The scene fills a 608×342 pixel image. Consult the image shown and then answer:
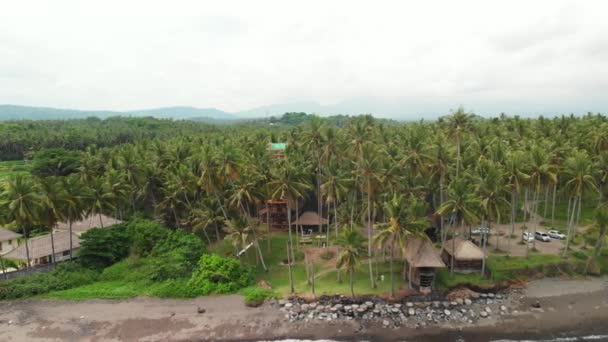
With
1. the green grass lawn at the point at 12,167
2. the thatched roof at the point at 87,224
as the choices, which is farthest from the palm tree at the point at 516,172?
the green grass lawn at the point at 12,167

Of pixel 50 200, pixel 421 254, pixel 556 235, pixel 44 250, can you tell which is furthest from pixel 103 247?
pixel 556 235

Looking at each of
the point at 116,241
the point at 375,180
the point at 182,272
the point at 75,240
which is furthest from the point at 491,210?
the point at 75,240

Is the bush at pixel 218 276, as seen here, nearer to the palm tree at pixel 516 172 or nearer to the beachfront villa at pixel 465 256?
the beachfront villa at pixel 465 256

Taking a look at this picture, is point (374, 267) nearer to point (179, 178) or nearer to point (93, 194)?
point (179, 178)

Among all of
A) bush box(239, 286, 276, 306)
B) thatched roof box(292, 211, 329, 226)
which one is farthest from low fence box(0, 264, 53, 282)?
thatched roof box(292, 211, 329, 226)

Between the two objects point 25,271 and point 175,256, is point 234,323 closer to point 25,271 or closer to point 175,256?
point 175,256

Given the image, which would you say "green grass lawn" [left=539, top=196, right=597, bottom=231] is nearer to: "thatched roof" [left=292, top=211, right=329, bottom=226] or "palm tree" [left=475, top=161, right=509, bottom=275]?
"palm tree" [left=475, top=161, right=509, bottom=275]
